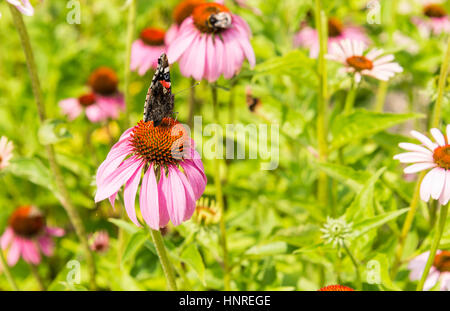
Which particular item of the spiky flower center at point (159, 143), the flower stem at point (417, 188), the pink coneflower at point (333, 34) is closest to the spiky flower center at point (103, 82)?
the pink coneflower at point (333, 34)

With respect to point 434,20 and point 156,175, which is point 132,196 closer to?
point 156,175

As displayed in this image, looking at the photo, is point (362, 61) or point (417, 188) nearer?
point (417, 188)

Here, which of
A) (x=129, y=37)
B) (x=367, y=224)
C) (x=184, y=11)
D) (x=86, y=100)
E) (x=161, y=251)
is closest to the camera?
(x=161, y=251)

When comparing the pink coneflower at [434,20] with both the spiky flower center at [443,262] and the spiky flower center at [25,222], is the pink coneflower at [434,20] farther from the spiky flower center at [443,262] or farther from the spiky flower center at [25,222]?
the spiky flower center at [25,222]

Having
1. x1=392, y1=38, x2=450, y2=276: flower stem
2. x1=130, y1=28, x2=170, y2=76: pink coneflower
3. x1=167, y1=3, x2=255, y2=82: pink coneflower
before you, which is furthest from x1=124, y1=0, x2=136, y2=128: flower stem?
x1=392, y1=38, x2=450, y2=276: flower stem

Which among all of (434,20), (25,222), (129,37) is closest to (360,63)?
(129,37)

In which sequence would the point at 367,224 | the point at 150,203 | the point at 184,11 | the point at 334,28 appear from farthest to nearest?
the point at 334,28 → the point at 184,11 → the point at 367,224 → the point at 150,203
